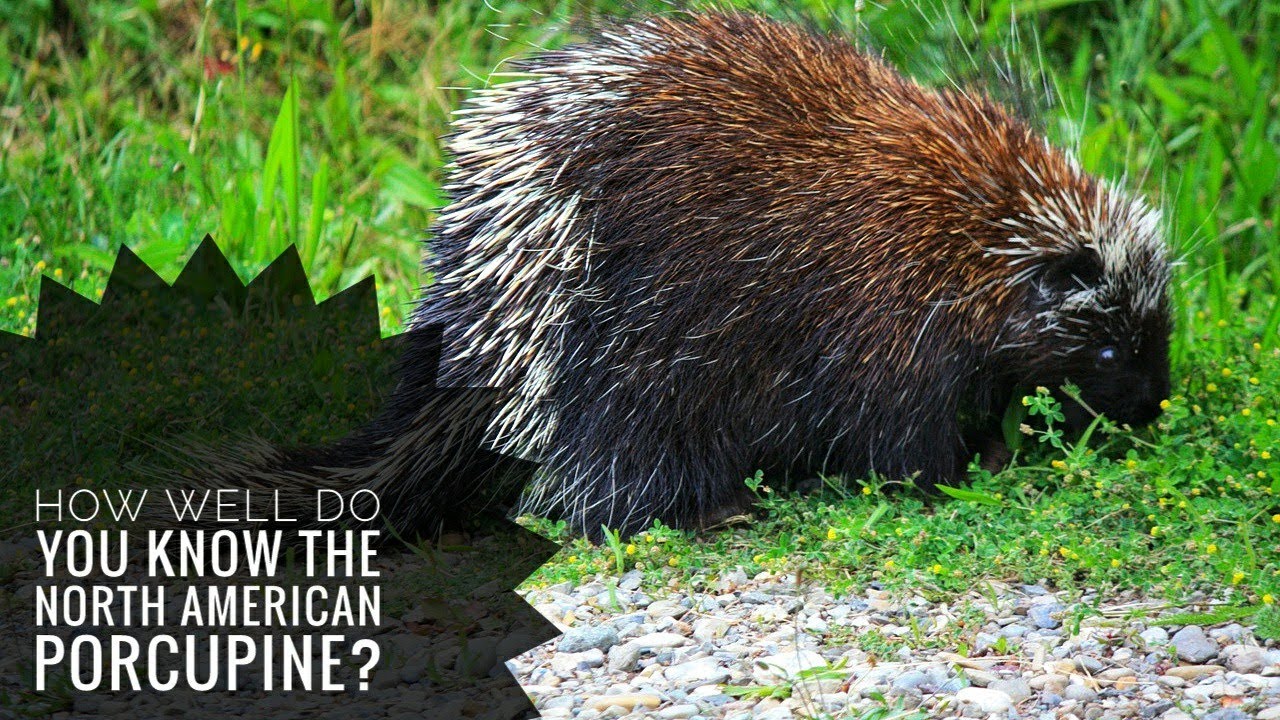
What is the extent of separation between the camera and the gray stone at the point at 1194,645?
2.97 m

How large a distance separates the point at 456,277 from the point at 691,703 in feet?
5.04

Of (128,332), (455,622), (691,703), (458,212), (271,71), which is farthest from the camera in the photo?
(271,71)

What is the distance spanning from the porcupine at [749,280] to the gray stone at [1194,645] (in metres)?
0.91

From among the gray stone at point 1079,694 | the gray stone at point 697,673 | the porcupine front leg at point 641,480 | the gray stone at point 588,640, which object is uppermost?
the porcupine front leg at point 641,480

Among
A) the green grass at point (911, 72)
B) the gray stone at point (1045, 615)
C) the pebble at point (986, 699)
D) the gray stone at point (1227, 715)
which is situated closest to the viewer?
the gray stone at point (1227, 715)

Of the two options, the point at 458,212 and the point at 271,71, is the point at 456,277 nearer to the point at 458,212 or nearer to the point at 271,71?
the point at 458,212

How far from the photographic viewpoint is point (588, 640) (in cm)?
320

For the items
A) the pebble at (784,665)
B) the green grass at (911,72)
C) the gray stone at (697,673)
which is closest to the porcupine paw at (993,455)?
the green grass at (911,72)

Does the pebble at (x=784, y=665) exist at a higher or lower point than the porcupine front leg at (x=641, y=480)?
lower

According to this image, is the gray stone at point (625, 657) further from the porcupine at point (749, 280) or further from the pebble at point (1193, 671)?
the pebble at point (1193, 671)

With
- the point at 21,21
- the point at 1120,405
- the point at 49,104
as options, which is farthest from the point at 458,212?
the point at 21,21

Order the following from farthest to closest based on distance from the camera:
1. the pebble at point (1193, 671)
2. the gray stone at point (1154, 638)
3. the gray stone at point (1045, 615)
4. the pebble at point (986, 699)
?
the gray stone at point (1045, 615)
the gray stone at point (1154, 638)
the pebble at point (1193, 671)
the pebble at point (986, 699)

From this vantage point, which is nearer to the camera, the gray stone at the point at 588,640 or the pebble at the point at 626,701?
the pebble at the point at 626,701

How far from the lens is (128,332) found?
4.73 m
